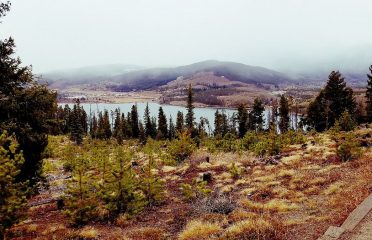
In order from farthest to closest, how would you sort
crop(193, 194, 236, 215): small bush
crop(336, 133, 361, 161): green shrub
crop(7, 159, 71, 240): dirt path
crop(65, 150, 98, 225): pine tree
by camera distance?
crop(336, 133, 361, 161): green shrub, crop(65, 150, 98, 225): pine tree, crop(7, 159, 71, 240): dirt path, crop(193, 194, 236, 215): small bush

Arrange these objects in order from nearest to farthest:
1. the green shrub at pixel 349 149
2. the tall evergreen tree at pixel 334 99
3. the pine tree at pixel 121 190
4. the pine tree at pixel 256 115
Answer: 1. the pine tree at pixel 121 190
2. the green shrub at pixel 349 149
3. the tall evergreen tree at pixel 334 99
4. the pine tree at pixel 256 115

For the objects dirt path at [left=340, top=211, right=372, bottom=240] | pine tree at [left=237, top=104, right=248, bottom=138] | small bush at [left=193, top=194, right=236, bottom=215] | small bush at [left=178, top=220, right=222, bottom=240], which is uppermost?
dirt path at [left=340, top=211, right=372, bottom=240]

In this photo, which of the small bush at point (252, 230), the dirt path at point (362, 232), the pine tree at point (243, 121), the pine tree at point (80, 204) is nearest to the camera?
the dirt path at point (362, 232)

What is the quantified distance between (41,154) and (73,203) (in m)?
5.02

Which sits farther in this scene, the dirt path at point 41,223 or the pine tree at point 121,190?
the pine tree at point 121,190

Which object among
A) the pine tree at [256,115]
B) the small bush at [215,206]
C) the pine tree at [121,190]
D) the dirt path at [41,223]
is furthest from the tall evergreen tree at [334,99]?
the pine tree at [121,190]

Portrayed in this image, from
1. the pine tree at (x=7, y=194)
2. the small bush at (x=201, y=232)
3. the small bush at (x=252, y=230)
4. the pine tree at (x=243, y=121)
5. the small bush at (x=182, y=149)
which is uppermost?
the pine tree at (x=7, y=194)

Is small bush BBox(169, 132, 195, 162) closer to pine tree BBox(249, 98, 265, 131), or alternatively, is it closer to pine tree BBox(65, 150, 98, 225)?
pine tree BBox(65, 150, 98, 225)

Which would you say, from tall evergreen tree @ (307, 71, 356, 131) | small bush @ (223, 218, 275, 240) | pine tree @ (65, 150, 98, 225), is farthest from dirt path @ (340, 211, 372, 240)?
tall evergreen tree @ (307, 71, 356, 131)

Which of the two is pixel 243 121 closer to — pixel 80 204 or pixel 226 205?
pixel 226 205

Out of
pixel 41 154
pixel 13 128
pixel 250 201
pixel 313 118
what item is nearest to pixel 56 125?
pixel 41 154

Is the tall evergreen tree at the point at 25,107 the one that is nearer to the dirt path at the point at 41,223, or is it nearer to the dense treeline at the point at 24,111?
the dense treeline at the point at 24,111

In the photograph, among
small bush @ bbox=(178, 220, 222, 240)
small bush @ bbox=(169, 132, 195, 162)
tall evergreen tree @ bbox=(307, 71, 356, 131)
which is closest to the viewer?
small bush @ bbox=(178, 220, 222, 240)

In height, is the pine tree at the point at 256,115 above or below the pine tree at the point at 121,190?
below
